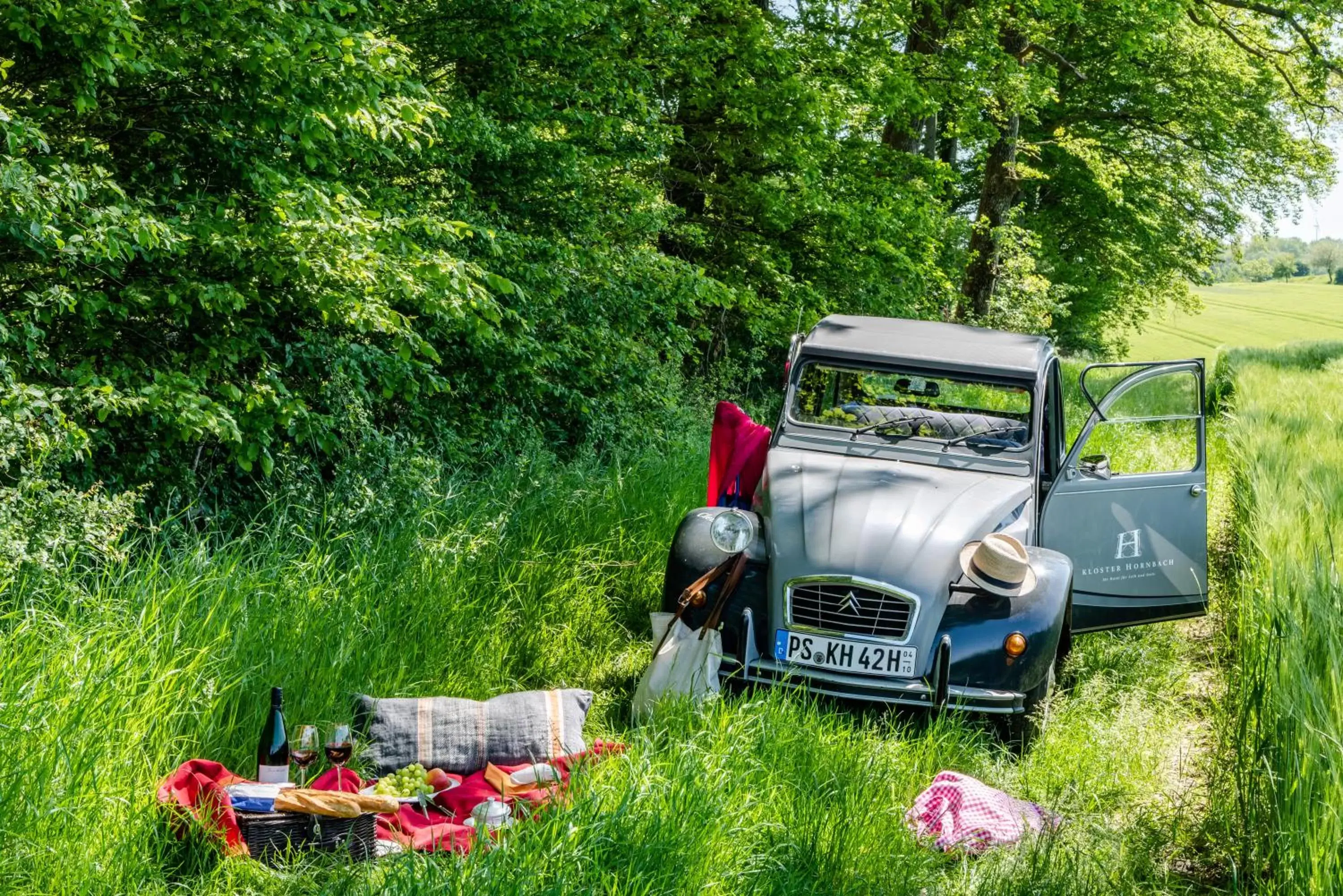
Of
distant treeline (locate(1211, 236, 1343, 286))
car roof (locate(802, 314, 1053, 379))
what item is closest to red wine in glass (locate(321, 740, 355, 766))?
car roof (locate(802, 314, 1053, 379))

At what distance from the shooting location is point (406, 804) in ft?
13.8

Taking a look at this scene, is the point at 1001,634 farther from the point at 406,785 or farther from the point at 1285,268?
the point at 1285,268

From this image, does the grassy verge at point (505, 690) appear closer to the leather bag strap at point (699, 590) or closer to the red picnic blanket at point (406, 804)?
the red picnic blanket at point (406, 804)

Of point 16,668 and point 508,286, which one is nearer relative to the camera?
point 16,668

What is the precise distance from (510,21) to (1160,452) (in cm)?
935

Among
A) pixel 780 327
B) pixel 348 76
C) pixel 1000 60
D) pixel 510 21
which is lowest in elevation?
pixel 780 327

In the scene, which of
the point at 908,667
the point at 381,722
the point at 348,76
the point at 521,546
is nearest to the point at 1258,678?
the point at 908,667

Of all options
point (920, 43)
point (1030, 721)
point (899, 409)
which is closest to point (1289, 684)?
point (1030, 721)

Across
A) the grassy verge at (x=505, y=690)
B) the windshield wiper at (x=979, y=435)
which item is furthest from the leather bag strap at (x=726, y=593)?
the windshield wiper at (x=979, y=435)

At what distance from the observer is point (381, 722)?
14.9 ft

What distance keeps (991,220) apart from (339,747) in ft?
62.8

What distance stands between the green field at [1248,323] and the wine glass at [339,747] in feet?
158

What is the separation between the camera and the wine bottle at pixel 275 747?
13.3ft

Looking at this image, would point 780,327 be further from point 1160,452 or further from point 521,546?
point 521,546
